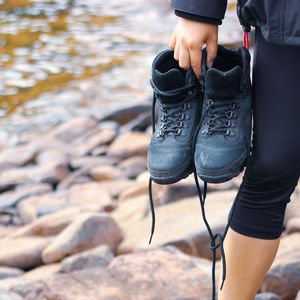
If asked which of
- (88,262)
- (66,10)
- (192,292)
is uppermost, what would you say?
(192,292)

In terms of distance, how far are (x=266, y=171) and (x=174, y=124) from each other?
0.96 feet

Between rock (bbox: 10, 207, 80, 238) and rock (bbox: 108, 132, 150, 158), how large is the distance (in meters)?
1.76

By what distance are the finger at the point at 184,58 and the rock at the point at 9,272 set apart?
6.79 feet

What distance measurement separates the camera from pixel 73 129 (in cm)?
764

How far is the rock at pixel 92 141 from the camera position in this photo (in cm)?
703

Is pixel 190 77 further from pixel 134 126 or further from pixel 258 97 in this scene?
pixel 134 126

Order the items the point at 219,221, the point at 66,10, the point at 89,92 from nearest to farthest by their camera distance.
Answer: the point at 219,221 < the point at 89,92 < the point at 66,10

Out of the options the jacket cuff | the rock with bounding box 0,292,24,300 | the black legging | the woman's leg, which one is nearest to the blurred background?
the rock with bounding box 0,292,24,300

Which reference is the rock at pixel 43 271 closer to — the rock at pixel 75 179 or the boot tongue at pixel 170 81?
the boot tongue at pixel 170 81

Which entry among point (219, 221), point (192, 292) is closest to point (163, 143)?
point (192, 292)

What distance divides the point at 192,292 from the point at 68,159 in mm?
3936

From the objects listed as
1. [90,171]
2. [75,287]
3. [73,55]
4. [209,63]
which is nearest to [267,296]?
[75,287]

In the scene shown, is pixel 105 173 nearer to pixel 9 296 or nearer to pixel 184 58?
pixel 9 296

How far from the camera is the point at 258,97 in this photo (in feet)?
6.77
